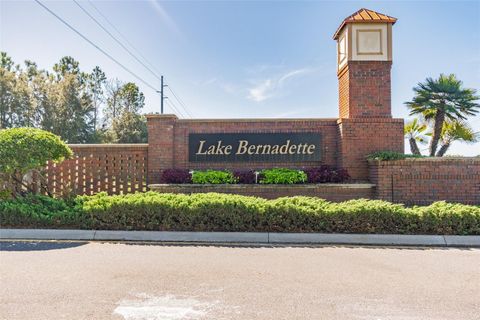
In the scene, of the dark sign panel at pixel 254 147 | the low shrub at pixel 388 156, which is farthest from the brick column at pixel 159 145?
the low shrub at pixel 388 156

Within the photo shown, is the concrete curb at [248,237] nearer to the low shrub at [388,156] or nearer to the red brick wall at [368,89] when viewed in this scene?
the low shrub at [388,156]

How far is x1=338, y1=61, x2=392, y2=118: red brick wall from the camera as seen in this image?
1165 cm

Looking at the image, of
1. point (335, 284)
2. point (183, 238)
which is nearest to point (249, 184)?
point (183, 238)

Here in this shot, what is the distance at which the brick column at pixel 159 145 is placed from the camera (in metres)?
11.9

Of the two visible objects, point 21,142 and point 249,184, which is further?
point 249,184

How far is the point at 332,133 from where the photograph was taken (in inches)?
473

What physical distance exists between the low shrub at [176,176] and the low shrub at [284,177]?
2.33 metres

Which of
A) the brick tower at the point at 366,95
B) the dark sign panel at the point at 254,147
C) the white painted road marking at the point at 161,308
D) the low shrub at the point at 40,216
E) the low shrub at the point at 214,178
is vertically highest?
the brick tower at the point at 366,95

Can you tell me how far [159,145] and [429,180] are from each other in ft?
27.4

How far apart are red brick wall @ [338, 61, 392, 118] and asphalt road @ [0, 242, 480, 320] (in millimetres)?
5520

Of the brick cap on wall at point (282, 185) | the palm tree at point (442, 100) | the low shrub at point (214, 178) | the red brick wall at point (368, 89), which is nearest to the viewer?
the brick cap on wall at point (282, 185)

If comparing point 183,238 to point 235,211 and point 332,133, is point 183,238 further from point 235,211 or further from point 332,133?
point 332,133

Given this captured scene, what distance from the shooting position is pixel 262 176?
37.3ft

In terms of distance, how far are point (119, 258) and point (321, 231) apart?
447 cm
